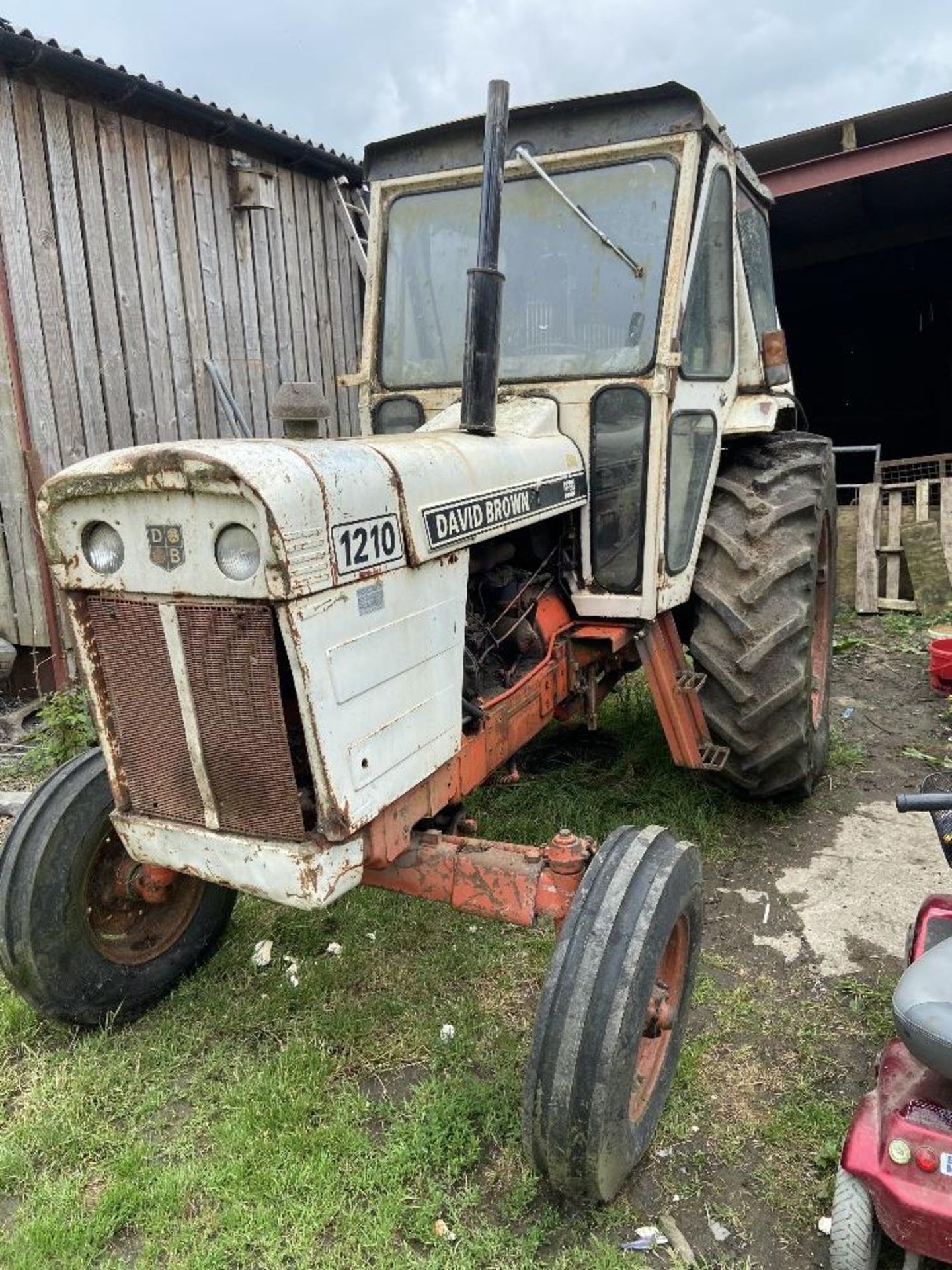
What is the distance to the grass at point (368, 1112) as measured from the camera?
2.01 metres

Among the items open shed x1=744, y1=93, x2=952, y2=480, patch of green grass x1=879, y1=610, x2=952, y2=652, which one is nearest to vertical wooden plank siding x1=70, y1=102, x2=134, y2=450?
open shed x1=744, y1=93, x2=952, y2=480

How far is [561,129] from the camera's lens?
9.96ft

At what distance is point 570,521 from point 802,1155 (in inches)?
74.5

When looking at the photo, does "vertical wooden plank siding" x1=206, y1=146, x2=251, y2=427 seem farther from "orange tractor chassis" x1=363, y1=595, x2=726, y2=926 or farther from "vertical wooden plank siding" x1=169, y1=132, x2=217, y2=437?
"orange tractor chassis" x1=363, y1=595, x2=726, y2=926

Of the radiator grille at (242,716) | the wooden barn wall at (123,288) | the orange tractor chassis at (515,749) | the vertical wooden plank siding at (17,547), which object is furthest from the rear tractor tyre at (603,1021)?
the vertical wooden plank siding at (17,547)

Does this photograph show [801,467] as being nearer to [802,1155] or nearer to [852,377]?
[802,1155]

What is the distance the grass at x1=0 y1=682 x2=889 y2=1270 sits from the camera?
2008 millimetres

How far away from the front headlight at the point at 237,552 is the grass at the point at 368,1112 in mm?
1371

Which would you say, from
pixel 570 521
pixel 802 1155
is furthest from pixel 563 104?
pixel 802 1155

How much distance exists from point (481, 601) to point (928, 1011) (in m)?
1.61

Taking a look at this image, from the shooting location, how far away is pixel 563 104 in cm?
299

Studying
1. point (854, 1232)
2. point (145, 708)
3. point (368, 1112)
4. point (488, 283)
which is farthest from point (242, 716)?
point (854, 1232)

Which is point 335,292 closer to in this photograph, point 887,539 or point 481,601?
point 887,539

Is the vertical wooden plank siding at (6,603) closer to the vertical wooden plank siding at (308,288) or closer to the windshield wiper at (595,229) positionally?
the vertical wooden plank siding at (308,288)
